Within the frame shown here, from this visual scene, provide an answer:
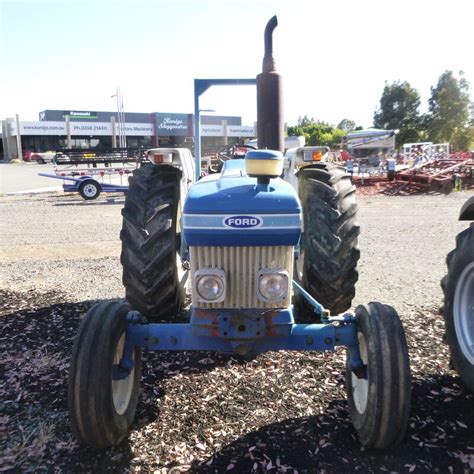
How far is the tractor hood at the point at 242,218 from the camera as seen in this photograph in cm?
256

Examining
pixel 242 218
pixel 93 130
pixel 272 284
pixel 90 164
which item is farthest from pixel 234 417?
pixel 93 130

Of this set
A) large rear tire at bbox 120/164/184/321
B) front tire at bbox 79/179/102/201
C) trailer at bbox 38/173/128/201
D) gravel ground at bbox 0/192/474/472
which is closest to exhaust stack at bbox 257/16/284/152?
large rear tire at bbox 120/164/184/321

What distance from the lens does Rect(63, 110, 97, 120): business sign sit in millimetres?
61344

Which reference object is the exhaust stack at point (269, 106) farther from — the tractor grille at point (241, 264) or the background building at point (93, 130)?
the background building at point (93, 130)

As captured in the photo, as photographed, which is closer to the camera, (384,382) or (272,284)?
(384,382)

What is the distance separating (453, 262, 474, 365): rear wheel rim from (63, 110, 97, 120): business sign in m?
63.3

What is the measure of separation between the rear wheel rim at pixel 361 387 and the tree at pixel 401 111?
4291 centimetres

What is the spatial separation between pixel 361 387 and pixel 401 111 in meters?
45.1

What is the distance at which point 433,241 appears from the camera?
8117 mm

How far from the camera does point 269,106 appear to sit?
4637 mm

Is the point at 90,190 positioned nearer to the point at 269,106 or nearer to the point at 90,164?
the point at 90,164

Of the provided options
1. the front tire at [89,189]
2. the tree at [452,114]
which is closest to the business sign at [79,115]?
the tree at [452,114]

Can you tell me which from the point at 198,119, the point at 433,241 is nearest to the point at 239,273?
the point at 198,119

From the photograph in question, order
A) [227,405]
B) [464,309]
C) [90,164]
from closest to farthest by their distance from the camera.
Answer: [227,405]
[464,309]
[90,164]
